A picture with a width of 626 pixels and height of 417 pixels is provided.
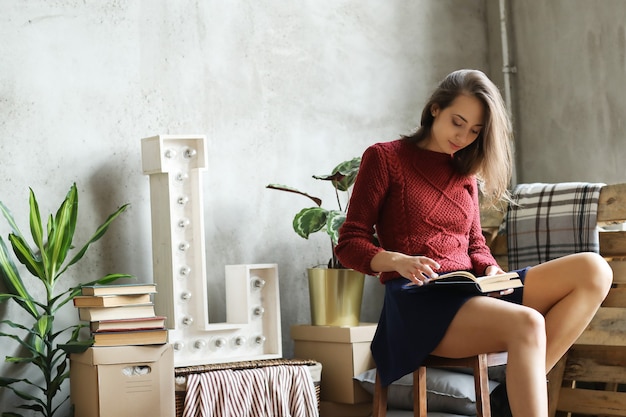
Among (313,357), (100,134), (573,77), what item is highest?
(573,77)

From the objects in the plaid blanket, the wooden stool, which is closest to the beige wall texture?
the plaid blanket

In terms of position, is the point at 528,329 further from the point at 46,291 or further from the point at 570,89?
the point at 570,89

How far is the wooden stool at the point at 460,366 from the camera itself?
212 cm

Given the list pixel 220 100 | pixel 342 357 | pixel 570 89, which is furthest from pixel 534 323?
pixel 570 89

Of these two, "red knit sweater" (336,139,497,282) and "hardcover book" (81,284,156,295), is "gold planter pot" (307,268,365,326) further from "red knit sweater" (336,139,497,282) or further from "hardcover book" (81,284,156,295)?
"red knit sweater" (336,139,497,282)

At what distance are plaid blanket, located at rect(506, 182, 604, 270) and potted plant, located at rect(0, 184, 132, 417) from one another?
56.3 inches

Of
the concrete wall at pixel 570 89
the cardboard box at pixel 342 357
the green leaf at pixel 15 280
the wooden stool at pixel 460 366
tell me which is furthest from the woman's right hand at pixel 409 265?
the concrete wall at pixel 570 89

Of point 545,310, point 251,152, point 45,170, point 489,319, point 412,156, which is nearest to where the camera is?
point 489,319

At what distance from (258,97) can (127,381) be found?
1.38m

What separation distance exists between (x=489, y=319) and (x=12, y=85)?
6.23 ft

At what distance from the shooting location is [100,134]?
319 centimetres

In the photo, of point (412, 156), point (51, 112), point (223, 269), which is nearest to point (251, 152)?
point (223, 269)

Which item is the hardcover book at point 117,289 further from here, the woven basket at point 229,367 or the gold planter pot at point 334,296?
the gold planter pot at point 334,296

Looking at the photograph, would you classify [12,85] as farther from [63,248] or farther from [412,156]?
[412,156]
